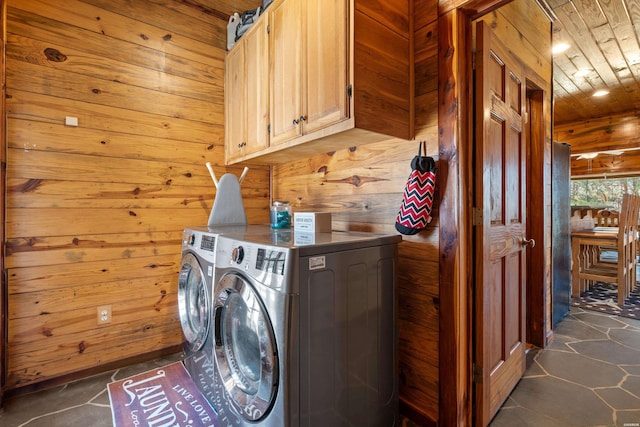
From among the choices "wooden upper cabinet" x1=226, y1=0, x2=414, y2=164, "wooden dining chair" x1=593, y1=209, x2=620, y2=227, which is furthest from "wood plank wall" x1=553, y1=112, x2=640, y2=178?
"wooden upper cabinet" x1=226, y1=0, x2=414, y2=164

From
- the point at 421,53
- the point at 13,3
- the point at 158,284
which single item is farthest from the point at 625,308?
the point at 13,3

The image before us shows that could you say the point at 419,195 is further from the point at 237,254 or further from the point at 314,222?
the point at 237,254

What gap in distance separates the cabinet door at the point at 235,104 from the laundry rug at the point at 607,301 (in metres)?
4.03

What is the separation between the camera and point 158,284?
236 cm

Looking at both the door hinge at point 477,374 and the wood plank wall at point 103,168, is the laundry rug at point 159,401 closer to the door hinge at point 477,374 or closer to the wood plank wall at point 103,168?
the wood plank wall at point 103,168

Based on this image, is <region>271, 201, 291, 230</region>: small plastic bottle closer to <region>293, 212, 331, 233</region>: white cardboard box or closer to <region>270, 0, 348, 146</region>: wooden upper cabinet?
<region>293, 212, 331, 233</region>: white cardboard box

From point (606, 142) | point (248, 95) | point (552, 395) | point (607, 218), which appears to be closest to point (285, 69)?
point (248, 95)

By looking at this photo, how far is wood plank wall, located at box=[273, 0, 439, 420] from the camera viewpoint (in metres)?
1.56

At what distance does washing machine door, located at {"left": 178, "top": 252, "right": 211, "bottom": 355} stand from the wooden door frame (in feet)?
4.06

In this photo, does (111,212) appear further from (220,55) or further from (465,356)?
(465,356)

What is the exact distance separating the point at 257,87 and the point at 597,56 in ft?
12.1

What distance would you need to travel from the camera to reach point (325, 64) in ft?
5.10

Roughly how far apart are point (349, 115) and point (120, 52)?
1.88 metres

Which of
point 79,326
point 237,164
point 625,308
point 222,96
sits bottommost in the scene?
point 625,308
